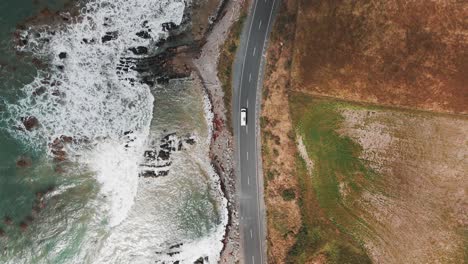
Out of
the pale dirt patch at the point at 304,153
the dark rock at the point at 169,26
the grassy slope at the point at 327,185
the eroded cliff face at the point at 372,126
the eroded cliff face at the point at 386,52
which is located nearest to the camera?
the eroded cliff face at the point at 386,52

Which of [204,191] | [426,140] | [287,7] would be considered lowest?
[204,191]

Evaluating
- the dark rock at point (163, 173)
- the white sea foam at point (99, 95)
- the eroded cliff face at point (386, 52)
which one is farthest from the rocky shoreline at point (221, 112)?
the eroded cliff face at point (386, 52)

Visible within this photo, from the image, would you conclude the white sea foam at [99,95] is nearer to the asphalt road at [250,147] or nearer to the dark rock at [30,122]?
the dark rock at [30,122]

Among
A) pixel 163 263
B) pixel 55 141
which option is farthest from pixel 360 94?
pixel 55 141

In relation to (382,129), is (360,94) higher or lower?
higher

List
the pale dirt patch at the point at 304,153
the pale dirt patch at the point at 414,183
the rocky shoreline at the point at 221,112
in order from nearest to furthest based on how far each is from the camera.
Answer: the pale dirt patch at the point at 414,183, the pale dirt patch at the point at 304,153, the rocky shoreline at the point at 221,112

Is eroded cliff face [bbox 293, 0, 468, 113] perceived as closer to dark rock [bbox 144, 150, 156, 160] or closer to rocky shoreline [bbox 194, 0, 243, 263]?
rocky shoreline [bbox 194, 0, 243, 263]

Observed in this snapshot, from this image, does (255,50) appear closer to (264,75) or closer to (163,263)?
(264,75)
